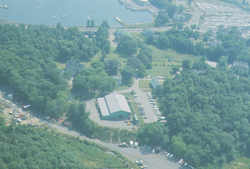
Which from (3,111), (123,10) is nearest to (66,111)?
(3,111)

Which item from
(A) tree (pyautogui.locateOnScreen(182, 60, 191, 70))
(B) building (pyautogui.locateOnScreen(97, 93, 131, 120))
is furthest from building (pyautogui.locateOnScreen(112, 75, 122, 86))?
(A) tree (pyautogui.locateOnScreen(182, 60, 191, 70))

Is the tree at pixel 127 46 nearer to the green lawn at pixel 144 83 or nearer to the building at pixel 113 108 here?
the green lawn at pixel 144 83

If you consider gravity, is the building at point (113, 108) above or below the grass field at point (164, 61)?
below

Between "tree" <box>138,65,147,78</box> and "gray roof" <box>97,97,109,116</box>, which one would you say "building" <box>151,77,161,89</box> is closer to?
"tree" <box>138,65,147,78</box>

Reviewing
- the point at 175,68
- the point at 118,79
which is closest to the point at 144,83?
the point at 118,79

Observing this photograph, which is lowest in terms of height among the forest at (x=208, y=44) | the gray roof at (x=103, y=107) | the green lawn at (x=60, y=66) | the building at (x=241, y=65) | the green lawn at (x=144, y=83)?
the gray roof at (x=103, y=107)

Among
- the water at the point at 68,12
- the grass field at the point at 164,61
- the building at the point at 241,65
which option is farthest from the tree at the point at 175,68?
the water at the point at 68,12
